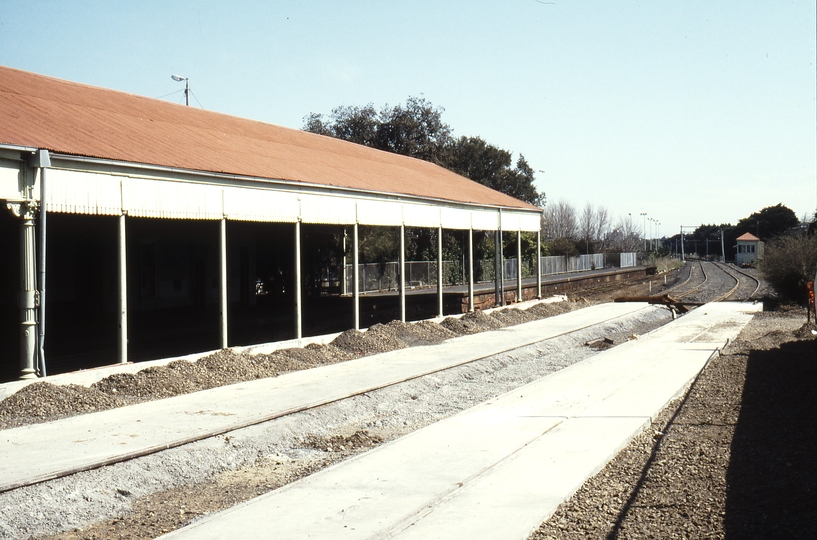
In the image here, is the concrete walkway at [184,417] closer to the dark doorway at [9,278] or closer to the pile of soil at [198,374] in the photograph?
the pile of soil at [198,374]

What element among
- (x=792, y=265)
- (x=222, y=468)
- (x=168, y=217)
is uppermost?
(x=168, y=217)

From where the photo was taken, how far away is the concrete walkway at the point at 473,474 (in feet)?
19.4

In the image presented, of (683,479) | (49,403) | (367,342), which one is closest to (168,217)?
(49,403)

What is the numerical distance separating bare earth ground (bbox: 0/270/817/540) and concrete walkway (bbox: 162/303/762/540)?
0.32m

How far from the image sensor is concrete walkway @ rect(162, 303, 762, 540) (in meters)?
5.92

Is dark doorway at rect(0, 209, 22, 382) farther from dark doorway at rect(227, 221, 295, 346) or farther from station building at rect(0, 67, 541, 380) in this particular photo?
dark doorway at rect(227, 221, 295, 346)

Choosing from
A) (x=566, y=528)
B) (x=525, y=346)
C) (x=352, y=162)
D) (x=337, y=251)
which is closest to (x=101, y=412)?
(x=566, y=528)

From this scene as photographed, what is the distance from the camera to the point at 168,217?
523 inches

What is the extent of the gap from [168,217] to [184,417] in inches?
187

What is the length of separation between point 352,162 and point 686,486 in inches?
756

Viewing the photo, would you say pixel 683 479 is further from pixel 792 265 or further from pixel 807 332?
pixel 792 265

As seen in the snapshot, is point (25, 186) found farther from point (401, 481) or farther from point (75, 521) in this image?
point (401, 481)

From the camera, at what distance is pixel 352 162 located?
81.3 feet

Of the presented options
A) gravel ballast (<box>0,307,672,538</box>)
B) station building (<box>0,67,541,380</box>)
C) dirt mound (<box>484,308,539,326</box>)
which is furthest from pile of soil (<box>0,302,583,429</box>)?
dirt mound (<box>484,308,539,326</box>)
